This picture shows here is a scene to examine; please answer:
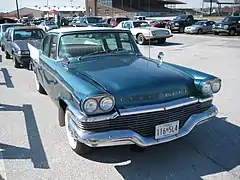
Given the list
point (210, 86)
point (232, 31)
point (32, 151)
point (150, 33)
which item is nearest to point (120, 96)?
point (210, 86)

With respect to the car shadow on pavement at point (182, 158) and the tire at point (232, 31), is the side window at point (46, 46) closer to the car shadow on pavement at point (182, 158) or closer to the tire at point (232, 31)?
the car shadow on pavement at point (182, 158)

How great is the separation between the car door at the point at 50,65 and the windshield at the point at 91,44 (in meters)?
0.26

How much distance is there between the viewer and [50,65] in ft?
16.6

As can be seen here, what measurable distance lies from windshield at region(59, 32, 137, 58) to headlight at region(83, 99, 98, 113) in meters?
1.60

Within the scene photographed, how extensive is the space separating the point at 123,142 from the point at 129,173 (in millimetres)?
436

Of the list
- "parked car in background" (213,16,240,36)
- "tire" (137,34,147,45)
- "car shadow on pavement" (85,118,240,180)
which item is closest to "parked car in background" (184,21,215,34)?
"parked car in background" (213,16,240,36)

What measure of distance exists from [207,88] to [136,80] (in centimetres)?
104

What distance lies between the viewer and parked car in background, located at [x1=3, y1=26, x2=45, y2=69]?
1028 cm

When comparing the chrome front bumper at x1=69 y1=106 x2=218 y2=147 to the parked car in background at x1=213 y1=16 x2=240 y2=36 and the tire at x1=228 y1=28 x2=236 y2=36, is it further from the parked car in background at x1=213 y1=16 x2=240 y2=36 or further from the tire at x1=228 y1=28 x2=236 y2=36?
the tire at x1=228 y1=28 x2=236 y2=36

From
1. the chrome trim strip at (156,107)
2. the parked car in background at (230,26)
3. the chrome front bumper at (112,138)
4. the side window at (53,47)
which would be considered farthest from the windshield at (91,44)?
the parked car in background at (230,26)

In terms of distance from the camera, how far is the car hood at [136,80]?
11.5 ft

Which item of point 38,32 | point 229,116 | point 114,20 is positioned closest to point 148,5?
point 114,20

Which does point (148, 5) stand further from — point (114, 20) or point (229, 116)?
point (229, 116)

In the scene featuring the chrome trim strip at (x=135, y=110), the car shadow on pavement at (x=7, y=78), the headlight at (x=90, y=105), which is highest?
the headlight at (x=90, y=105)
